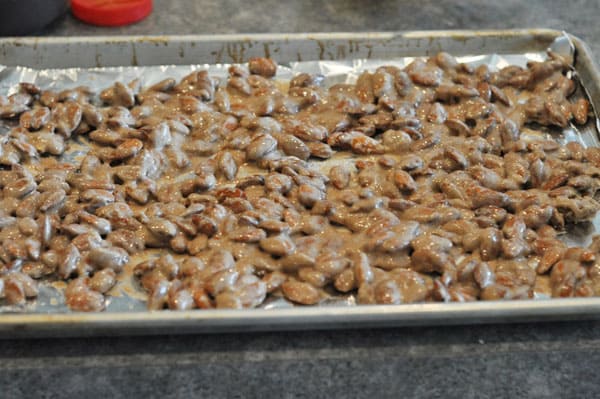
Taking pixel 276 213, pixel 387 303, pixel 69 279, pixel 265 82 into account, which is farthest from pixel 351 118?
pixel 69 279

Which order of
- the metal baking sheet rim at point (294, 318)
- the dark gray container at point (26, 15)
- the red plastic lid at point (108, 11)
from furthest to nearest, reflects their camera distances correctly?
the red plastic lid at point (108, 11)
the dark gray container at point (26, 15)
the metal baking sheet rim at point (294, 318)

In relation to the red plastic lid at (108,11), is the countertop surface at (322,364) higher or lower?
lower

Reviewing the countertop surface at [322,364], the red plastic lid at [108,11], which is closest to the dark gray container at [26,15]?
the red plastic lid at [108,11]

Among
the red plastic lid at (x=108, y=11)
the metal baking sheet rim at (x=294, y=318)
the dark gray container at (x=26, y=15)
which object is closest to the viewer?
the metal baking sheet rim at (x=294, y=318)

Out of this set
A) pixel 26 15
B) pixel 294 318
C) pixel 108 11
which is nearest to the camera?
pixel 294 318

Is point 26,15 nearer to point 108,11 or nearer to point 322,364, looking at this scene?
point 108,11

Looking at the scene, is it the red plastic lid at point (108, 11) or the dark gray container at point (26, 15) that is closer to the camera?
the dark gray container at point (26, 15)

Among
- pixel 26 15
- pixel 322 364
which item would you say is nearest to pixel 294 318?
pixel 322 364

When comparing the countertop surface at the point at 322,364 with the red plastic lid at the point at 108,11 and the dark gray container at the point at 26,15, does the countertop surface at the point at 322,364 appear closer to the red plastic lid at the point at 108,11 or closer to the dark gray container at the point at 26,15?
the dark gray container at the point at 26,15
